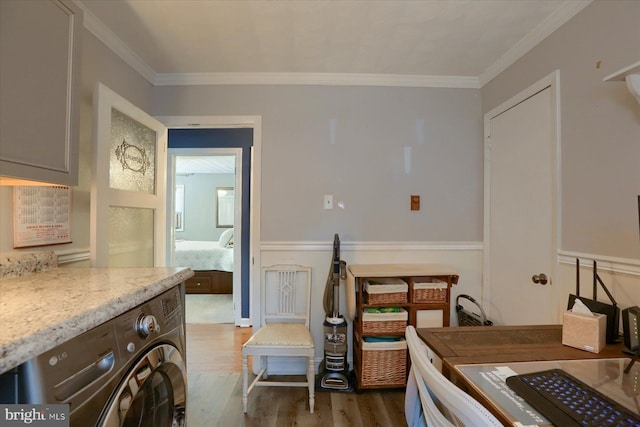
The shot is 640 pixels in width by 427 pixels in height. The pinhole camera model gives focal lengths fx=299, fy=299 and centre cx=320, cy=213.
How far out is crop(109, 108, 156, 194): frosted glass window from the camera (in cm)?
179

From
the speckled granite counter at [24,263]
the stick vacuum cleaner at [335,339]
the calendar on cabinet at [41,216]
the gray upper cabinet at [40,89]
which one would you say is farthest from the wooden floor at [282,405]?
the gray upper cabinet at [40,89]

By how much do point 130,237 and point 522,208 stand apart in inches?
103

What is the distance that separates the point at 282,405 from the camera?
6.57ft

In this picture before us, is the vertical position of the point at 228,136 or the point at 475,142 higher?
the point at 228,136

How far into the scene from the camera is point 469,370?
94 cm

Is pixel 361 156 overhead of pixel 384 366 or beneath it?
overhead

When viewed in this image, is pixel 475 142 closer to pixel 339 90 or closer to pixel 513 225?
pixel 513 225

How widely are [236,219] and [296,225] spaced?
4.77ft

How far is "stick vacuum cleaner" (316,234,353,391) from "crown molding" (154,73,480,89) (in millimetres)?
1272

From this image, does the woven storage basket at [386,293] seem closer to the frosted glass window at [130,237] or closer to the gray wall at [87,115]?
the frosted glass window at [130,237]

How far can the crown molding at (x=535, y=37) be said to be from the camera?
5.22 ft

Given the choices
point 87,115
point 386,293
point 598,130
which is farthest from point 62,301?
point 598,130

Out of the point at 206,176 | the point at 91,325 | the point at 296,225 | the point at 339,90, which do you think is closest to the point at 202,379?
the point at 296,225

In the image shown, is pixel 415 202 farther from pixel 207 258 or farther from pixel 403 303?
→ pixel 207 258
